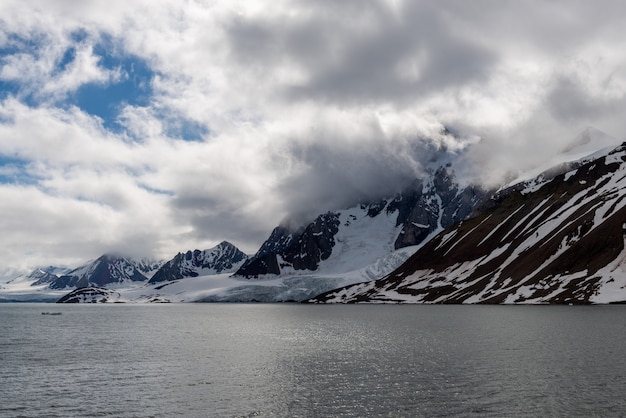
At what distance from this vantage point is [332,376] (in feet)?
189

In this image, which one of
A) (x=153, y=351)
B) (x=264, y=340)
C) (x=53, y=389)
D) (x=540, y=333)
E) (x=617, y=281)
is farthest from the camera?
(x=617, y=281)

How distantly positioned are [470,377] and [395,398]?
12.3 metres

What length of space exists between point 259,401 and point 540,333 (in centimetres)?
6336

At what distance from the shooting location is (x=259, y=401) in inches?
1831

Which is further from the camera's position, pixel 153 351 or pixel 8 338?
pixel 8 338

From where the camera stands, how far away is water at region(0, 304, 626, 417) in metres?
43.4

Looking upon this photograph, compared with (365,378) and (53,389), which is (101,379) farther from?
(365,378)

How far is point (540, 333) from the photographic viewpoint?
303 ft

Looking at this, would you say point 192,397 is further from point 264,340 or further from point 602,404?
point 264,340

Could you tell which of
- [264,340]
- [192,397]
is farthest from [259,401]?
[264,340]

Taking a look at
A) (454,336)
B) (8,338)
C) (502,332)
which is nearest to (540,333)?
(502,332)

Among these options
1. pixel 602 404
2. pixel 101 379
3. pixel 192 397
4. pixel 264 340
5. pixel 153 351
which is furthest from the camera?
pixel 264 340

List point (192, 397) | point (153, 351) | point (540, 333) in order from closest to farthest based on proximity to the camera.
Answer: point (192, 397), point (153, 351), point (540, 333)

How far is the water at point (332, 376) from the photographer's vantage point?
1710 inches
